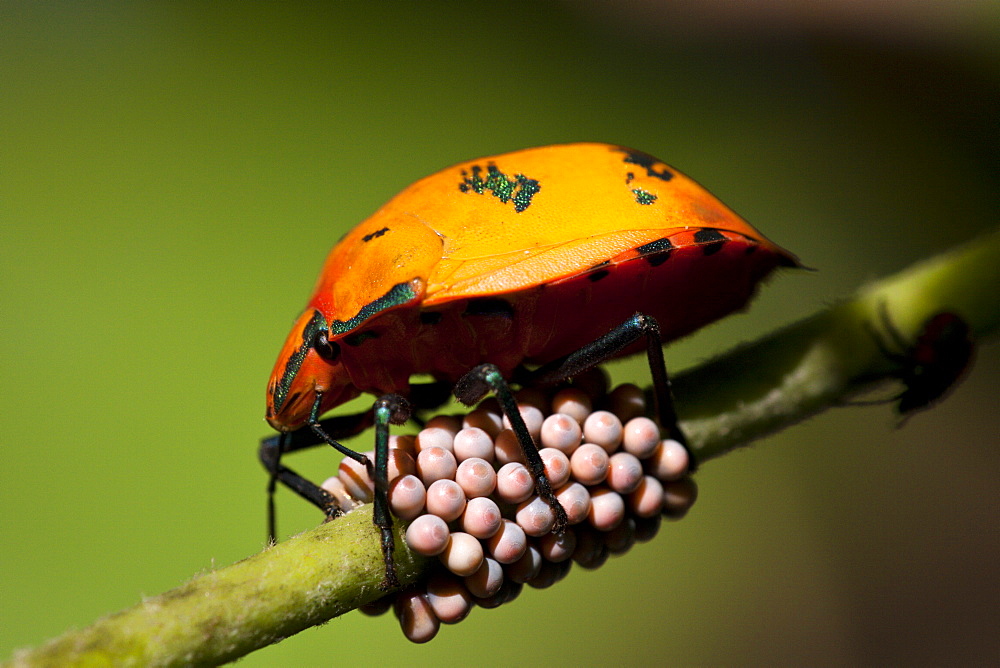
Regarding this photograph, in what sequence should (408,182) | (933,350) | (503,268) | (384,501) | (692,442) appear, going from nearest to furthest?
(384,501) → (503,268) → (692,442) → (933,350) → (408,182)

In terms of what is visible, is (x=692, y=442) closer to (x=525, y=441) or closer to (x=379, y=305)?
(x=525, y=441)

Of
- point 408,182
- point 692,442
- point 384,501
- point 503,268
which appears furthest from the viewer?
point 408,182

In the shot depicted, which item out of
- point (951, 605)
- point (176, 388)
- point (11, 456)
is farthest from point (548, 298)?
point (951, 605)

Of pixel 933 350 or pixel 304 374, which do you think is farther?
pixel 933 350

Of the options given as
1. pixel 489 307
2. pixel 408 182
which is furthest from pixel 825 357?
pixel 408 182

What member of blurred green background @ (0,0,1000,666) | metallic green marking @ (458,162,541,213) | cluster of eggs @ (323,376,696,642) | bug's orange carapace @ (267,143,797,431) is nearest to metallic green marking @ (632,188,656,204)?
bug's orange carapace @ (267,143,797,431)

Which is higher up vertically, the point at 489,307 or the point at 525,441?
the point at 489,307

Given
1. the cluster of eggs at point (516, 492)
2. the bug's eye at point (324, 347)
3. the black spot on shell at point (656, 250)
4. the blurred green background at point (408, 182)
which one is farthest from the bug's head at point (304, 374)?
the blurred green background at point (408, 182)

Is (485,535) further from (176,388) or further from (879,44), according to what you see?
(879,44)
